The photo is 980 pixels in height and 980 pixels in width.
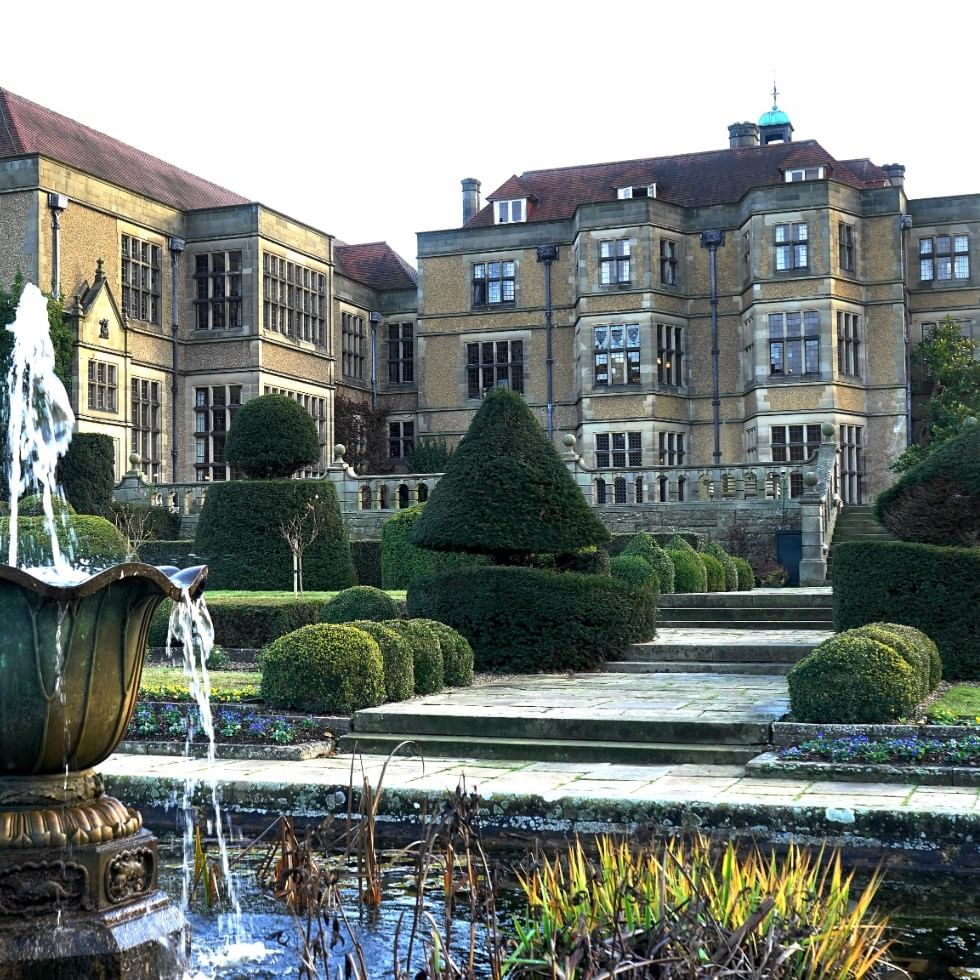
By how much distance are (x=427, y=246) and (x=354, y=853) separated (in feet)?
112

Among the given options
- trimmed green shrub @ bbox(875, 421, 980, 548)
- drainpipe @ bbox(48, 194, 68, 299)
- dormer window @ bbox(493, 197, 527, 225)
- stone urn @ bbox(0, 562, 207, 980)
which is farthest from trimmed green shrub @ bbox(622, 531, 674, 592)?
dormer window @ bbox(493, 197, 527, 225)

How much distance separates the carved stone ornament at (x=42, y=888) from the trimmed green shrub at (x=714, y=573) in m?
18.1

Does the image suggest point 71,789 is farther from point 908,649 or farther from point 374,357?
point 374,357

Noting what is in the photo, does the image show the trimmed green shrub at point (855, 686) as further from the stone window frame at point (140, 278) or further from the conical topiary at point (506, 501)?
the stone window frame at point (140, 278)

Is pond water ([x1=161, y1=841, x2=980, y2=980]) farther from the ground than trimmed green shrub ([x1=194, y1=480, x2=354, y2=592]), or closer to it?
closer to it

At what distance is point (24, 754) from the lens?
4559 millimetres

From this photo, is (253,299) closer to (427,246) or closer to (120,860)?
(427,246)

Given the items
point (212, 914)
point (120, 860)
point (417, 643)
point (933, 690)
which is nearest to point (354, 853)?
point (212, 914)

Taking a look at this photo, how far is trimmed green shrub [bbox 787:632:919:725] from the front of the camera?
937 cm

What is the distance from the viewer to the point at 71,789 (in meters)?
4.70

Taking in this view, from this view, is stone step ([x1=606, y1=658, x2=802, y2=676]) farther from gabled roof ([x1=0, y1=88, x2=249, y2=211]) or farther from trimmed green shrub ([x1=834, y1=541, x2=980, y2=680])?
gabled roof ([x1=0, y1=88, x2=249, y2=211])

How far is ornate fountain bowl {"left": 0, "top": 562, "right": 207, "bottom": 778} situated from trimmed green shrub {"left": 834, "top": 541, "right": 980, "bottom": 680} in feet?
29.5

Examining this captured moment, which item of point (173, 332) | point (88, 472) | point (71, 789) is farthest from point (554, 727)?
point (173, 332)

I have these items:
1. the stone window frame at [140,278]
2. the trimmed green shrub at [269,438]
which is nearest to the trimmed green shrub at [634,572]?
the trimmed green shrub at [269,438]
